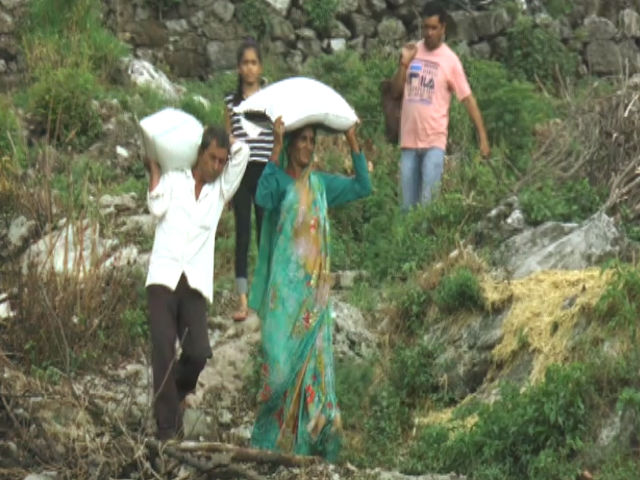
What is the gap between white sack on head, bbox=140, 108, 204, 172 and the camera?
353 inches

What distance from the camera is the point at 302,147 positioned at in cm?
909

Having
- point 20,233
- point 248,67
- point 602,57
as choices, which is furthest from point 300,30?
point 248,67

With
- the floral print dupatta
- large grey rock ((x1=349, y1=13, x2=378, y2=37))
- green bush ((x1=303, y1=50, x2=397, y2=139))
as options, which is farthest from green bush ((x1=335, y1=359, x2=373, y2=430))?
large grey rock ((x1=349, y1=13, x2=378, y2=37))

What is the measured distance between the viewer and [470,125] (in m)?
14.5

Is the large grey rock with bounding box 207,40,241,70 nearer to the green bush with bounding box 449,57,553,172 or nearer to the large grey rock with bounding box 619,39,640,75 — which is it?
the green bush with bounding box 449,57,553,172

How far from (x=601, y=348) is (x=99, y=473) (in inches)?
100

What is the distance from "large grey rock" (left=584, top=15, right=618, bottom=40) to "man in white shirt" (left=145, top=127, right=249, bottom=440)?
29.0 feet

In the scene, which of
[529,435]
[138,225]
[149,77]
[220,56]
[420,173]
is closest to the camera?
[529,435]

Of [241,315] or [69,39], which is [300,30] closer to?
[69,39]

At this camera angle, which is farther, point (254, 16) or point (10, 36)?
point (254, 16)

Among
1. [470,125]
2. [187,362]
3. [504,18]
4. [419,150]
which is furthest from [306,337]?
[504,18]

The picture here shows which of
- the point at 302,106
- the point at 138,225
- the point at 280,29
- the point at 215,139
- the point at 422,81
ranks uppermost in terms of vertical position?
the point at 302,106

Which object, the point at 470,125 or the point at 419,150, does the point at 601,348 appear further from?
the point at 470,125

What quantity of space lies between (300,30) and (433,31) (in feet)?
12.8
